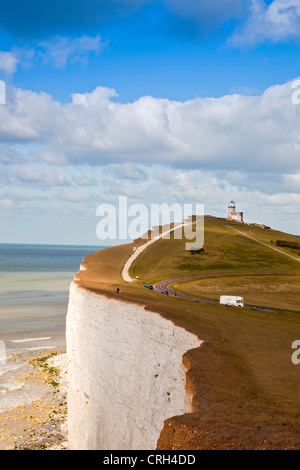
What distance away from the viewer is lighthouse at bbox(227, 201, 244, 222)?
15150 centimetres

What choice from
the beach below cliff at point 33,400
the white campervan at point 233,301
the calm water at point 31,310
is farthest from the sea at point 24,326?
the white campervan at point 233,301

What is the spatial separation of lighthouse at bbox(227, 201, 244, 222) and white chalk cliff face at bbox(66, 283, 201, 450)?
113529mm

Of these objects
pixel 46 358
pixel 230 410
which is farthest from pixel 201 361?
pixel 46 358

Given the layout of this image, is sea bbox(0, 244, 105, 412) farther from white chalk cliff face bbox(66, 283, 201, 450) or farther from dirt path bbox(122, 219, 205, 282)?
dirt path bbox(122, 219, 205, 282)

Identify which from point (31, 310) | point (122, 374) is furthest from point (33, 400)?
point (31, 310)

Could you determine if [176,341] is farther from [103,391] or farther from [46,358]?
[46,358]

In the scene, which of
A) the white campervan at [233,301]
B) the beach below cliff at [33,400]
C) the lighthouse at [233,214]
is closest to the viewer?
the beach below cliff at [33,400]

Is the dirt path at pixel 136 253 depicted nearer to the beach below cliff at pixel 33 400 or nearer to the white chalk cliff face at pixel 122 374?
the beach below cliff at pixel 33 400

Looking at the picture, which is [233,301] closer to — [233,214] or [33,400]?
[33,400]

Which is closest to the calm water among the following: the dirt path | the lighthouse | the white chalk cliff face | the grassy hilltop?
the grassy hilltop

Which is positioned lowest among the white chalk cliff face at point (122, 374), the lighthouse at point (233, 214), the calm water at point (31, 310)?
the calm water at point (31, 310)

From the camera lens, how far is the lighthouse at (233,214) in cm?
15150

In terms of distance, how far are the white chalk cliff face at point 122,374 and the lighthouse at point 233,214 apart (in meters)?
114
